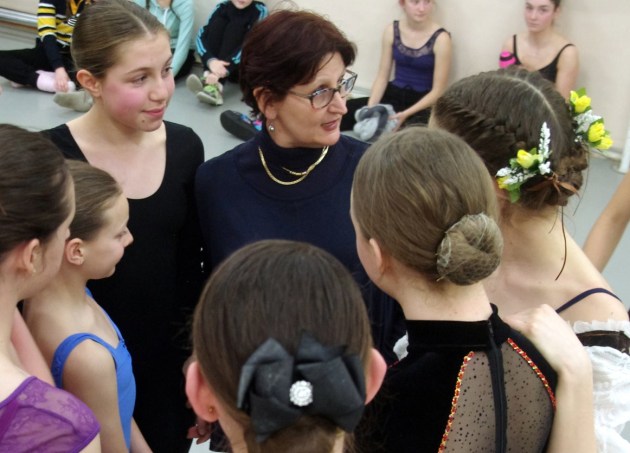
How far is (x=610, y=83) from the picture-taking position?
499cm

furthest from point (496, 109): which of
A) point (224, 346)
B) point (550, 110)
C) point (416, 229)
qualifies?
point (224, 346)

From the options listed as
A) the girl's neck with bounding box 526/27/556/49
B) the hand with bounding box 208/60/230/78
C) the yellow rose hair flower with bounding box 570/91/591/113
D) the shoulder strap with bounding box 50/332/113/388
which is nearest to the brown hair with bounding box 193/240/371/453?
the shoulder strap with bounding box 50/332/113/388

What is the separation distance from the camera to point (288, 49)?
166cm

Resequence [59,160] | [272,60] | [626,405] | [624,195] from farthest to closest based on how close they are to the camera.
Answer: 1. [624,195]
2. [272,60]
3. [626,405]
4. [59,160]

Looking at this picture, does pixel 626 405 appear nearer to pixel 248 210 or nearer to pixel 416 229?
pixel 416 229

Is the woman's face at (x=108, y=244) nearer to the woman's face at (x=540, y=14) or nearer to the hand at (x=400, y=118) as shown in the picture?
the hand at (x=400, y=118)

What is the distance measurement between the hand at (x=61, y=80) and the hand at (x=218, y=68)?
115 centimetres

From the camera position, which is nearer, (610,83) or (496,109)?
(496,109)

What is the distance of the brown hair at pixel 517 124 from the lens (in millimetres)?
1428

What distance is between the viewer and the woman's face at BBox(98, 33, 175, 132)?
1728mm

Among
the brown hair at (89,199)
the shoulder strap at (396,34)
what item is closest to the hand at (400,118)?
the shoulder strap at (396,34)

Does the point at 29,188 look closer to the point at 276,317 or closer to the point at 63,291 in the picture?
the point at 63,291

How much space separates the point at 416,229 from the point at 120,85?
38.7 inches

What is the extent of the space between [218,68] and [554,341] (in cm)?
495
